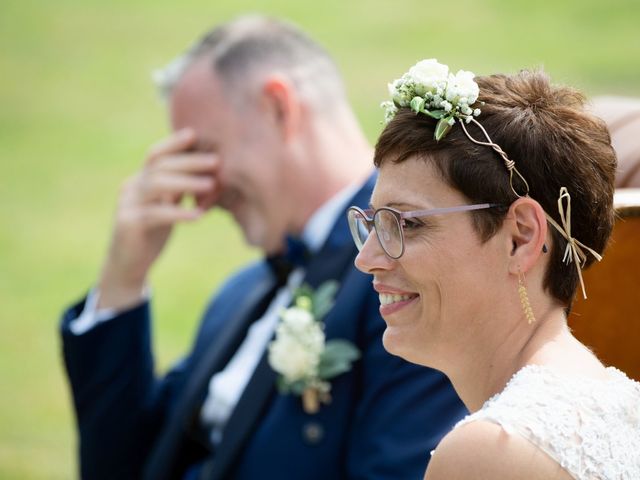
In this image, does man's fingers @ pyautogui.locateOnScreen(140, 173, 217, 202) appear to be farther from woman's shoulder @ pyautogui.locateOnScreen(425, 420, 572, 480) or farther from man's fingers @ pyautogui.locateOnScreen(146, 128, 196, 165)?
woman's shoulder @ pyautogui.locateOnScreen(425, 420, 572, 480)

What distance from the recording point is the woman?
6.49 ft

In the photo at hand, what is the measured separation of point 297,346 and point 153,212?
3.00 ft

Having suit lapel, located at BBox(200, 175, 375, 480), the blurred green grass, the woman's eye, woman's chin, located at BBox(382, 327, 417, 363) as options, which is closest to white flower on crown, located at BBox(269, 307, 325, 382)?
suit lapel, located at BBox(200, 175, 375, 480)

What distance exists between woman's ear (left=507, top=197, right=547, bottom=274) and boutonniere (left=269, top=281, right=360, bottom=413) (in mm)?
1332

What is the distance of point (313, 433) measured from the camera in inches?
132

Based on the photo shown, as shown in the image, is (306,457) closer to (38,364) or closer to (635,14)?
(38,364)

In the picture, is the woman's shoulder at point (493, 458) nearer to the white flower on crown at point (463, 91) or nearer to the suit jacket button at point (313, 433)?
the white flower on crown at point (463, 91)

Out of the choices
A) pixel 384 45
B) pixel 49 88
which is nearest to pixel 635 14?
pixel 384 45

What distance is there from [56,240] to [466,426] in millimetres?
→ 8941

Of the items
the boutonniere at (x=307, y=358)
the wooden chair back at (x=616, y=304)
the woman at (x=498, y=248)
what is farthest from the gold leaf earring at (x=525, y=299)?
the boutonniere at (x=307, y=358)

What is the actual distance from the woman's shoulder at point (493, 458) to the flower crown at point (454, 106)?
39cm

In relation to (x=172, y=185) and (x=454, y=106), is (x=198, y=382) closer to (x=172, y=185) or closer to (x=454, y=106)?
(x=172, y=185)

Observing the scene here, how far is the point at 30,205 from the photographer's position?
11180 millimetres

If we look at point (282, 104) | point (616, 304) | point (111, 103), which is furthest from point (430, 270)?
point (111, 103)
